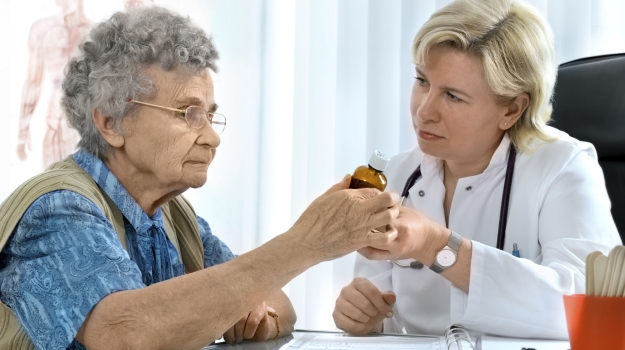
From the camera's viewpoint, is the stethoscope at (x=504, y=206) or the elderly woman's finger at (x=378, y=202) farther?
the stethoscope at (x=504, y=206)

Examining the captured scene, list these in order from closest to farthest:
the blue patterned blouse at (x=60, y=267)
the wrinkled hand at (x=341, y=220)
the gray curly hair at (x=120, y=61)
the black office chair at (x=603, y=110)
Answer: the blue patterned blouse at (x=60, y=267) < the wrinkled hand at (x=341, y=220) < the gray curly hair at (x=120, y=61) < the black office chair at (x=603, y=110)

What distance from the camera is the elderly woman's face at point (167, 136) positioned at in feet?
4.26

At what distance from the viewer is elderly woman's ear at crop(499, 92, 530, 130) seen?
65.4 inches

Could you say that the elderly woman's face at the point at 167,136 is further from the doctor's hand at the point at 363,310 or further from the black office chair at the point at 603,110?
the black office chair at the point at 603,110

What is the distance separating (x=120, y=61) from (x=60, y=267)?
42 cm

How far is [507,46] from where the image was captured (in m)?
1.61

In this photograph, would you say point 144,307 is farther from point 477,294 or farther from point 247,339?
point 477,294

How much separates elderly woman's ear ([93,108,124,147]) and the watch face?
0.66m

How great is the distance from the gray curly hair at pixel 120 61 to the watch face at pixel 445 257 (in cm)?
60

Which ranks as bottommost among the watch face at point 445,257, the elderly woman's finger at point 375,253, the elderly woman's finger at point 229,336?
the elderly woman's finger at point 229,336

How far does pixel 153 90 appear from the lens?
1.29m

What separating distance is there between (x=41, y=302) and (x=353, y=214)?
512 mm

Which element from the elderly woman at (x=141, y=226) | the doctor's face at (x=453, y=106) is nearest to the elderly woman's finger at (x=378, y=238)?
the elderly woman at (x=141, y=226)

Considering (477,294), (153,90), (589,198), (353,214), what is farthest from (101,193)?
(589,198)
